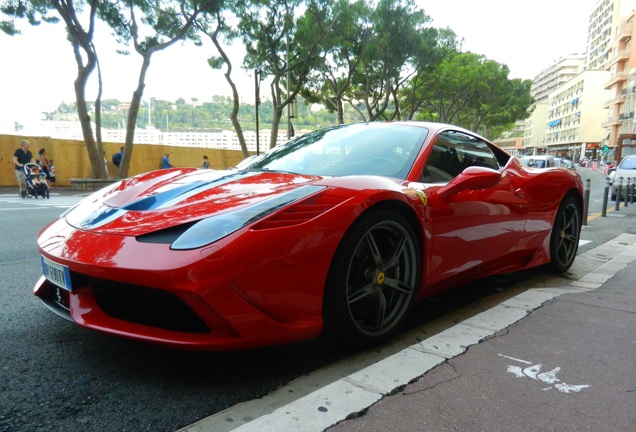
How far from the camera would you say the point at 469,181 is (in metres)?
2.59

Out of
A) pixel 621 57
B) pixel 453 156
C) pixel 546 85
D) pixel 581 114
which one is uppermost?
pixel 546 85

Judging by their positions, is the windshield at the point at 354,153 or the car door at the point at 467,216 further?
the windshield at the point at 354,153

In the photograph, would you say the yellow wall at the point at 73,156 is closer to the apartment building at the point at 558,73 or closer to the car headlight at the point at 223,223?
the car headlight at the point at 223,223

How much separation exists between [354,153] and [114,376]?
1.78 meters

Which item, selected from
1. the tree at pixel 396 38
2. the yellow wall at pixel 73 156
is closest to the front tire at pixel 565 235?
the yellow wall at pixel 73 156

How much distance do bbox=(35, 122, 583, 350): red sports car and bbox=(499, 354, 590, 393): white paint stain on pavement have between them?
578mm

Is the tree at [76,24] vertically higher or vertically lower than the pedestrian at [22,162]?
higher

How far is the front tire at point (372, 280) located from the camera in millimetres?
1997

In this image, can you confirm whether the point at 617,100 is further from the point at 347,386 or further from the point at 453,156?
the point at 347,386

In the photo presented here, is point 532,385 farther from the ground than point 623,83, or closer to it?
closer to it

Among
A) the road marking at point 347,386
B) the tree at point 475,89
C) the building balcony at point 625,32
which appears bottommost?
the road marking at point 347,386

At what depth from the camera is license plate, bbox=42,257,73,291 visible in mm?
1866

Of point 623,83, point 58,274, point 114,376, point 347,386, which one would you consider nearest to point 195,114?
point 58,274

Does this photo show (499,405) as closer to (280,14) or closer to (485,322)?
(485,322)
